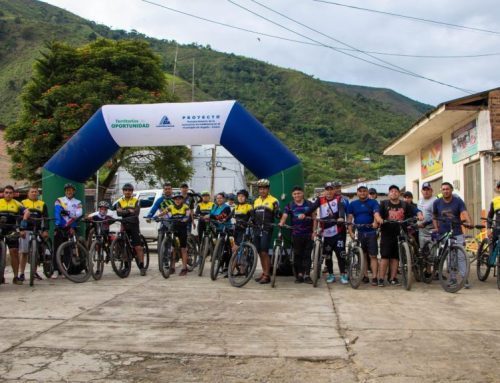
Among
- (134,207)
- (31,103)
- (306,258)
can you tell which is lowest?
(306,258)

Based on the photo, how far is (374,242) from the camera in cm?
930

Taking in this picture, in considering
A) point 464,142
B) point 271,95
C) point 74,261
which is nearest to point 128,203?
point 74,261

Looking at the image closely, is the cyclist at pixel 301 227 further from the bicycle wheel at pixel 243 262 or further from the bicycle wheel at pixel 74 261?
the bicycle wheel at pixel 74 261

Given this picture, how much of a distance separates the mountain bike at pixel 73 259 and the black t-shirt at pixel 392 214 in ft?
16.7

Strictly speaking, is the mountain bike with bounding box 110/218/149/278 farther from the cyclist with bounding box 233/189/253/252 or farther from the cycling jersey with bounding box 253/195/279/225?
the cycling jersey with bounding box 253/195/279/225

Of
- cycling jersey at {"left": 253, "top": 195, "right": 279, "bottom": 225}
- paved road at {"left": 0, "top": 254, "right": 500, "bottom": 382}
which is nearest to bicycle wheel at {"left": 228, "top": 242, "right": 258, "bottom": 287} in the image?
paved road at {"left": 0, "top": 254, "right": 500, "bottom": 382}

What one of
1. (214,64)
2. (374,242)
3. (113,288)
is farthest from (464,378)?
(214,64)

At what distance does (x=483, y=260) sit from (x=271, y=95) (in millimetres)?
90050

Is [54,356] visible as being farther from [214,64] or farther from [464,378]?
[214,64]

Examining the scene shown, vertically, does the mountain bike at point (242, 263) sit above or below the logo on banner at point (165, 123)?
below

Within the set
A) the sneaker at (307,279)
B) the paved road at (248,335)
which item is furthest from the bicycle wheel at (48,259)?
the sneaker at (307,279)

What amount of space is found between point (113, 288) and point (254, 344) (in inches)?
167

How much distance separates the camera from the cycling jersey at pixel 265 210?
9.61 metres

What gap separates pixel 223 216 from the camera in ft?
35.1
